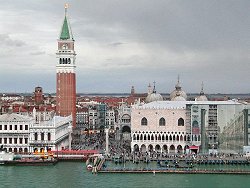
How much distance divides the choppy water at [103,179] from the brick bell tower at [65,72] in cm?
1567

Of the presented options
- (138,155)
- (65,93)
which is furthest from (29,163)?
(65,93)

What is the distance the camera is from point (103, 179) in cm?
2902

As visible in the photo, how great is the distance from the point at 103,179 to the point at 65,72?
19.4 metres

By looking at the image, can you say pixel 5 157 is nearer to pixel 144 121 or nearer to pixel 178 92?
pixel 144 121

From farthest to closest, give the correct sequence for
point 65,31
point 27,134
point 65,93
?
point 65,93 < point 65,31 < point 27,134

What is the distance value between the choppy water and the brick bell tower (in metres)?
15.7

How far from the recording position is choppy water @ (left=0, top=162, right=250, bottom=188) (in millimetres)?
27469

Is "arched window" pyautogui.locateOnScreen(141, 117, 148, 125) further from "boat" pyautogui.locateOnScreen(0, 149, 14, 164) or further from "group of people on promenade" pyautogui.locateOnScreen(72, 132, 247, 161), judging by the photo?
"boat" pyautogui.locateOnScreen(0, 149, 14, 164)

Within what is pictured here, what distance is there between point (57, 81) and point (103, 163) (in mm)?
15124

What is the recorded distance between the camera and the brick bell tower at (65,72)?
46562mm

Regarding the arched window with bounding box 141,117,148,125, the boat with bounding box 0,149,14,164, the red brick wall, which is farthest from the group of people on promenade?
the boat with bounding box 0,149,14,164

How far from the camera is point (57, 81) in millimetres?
47344

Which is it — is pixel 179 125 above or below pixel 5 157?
above

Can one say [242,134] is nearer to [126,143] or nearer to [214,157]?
[214,157]
